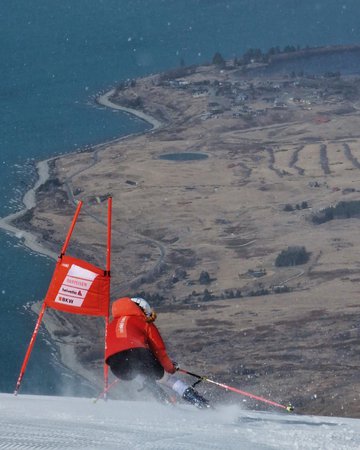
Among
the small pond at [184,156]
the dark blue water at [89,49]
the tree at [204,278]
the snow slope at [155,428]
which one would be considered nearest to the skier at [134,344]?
the snow slope at [155,428]

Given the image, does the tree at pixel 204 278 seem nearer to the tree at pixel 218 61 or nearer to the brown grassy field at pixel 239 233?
the brown grassy field at pixel 239 233

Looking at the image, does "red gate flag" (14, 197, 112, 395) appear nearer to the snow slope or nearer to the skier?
the snow slope

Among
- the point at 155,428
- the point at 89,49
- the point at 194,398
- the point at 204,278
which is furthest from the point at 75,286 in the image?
the point at 89,49

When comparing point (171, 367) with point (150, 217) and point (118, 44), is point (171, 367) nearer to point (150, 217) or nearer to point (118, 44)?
point (150, 217)

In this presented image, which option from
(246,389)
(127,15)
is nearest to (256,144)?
(246,389)

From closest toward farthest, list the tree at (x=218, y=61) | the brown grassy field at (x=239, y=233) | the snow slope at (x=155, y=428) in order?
the snow slope at (x=155, y=428) → the brown grassy field at (x=239, y=233) → the tree at (x=218, y=61)

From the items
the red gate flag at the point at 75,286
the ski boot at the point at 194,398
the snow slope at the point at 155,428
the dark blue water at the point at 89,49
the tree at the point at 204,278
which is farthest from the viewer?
the dark blue water at the point at 89,49

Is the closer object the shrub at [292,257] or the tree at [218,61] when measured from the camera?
the shrub at [292,257]
